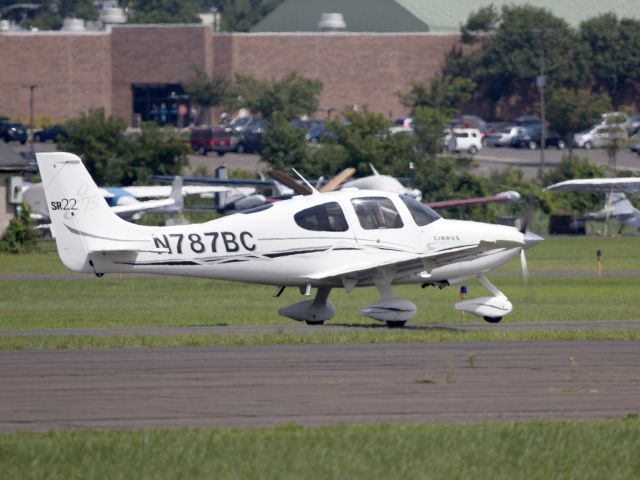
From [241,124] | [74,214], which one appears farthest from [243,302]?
[241,124]

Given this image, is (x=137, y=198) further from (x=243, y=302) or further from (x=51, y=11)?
(x=51, y=11)

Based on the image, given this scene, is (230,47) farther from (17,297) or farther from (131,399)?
(131,399)

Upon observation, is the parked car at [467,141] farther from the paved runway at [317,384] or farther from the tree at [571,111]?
the paved runway at [317,384]

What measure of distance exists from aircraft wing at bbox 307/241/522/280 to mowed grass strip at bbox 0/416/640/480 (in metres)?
9.43

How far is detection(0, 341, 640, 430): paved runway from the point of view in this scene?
45.0 feet

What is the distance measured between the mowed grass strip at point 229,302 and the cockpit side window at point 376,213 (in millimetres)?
2706

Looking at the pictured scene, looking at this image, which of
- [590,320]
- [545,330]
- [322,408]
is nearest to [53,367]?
[322,408]

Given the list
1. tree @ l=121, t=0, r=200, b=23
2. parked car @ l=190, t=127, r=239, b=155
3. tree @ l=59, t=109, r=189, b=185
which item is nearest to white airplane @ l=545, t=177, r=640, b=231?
tree @ l=59, t=109, r=189, b=185

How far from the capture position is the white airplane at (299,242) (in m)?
22.5

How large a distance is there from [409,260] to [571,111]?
68.5m

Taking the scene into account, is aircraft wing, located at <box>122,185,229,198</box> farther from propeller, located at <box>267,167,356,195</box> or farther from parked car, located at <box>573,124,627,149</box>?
parked car, located at <box>573,124,627,149</box>

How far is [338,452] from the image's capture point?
39.2 feet

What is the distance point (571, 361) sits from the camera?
17.4 m

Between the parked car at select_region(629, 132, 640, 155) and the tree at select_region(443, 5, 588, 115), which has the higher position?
the tree at select_region(443, 5, 588, 115)
